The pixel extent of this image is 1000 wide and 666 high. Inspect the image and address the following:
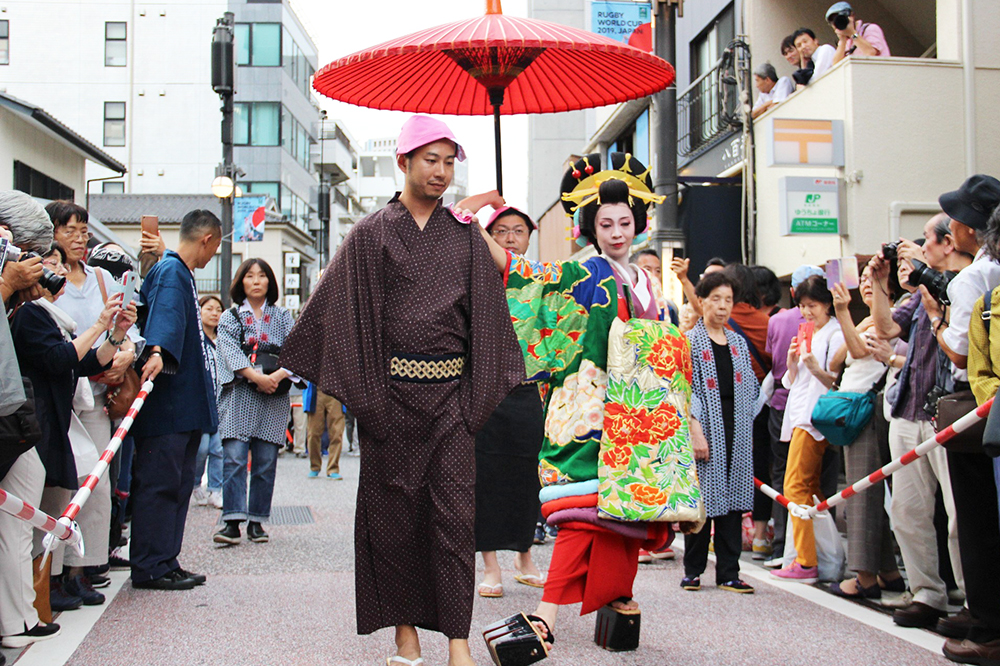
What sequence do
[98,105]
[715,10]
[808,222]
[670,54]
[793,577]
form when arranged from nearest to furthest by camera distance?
[793,577] < [670,54] < [808,222] < [715,10] < [98,105]

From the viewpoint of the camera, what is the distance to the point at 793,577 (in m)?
5.88

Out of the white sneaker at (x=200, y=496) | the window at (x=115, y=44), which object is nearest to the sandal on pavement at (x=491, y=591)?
the white sneaker at (x=200, y=496)

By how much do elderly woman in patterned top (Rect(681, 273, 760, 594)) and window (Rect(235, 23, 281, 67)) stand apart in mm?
36264

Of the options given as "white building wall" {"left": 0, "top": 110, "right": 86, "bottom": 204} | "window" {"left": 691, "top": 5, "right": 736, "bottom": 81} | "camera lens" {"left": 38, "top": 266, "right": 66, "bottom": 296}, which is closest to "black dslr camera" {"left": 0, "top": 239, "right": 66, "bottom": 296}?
"camera lens" {"left": 38, "top": 266, "right": 66, "bottom": 296}

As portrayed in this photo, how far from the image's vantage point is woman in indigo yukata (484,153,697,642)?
3.98 m

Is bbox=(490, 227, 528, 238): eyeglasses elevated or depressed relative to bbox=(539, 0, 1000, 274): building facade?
depressed

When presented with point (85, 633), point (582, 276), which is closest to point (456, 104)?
point (582, 276)

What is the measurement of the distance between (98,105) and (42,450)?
36467mm

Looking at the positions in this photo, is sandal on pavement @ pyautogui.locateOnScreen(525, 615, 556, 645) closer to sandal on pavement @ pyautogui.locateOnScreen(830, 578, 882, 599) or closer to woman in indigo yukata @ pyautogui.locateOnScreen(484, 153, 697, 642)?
woman in indigo yukata @ pyautogui.locateOnScreen(484, 153, 697, 642)

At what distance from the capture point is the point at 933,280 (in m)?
4.25

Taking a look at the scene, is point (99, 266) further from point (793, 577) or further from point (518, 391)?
point (793, 577)

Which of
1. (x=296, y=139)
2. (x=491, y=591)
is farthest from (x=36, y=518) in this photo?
(x=296, y=139)

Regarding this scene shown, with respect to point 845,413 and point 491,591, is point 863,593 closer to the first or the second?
point 845,413

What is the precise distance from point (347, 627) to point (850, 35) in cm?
821
